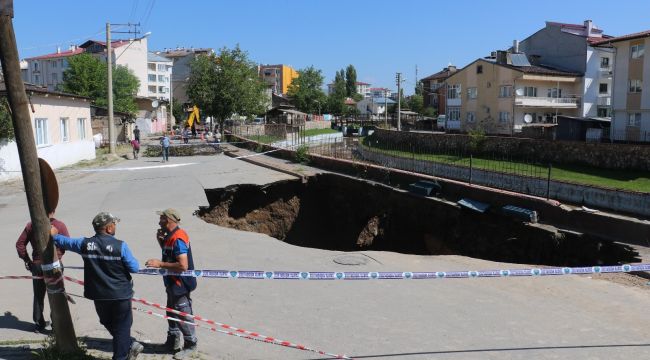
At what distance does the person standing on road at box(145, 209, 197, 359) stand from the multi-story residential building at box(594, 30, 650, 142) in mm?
32469

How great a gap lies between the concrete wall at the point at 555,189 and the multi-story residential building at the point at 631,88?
640 inches

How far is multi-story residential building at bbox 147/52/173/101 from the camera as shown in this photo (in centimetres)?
10341

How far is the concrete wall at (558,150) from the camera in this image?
85.7ft

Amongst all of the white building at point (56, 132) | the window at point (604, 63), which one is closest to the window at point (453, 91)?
the window at point (604, 63)

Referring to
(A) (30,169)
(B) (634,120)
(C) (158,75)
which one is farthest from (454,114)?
(C) (158,75)

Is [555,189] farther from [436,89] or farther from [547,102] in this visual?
[436,89]

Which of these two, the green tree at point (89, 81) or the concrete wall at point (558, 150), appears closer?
the concrete wall at point (558, 150)

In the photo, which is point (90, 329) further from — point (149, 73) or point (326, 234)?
point (149, 73)

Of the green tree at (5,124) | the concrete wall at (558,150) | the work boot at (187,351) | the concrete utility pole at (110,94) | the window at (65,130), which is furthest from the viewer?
the concrete utility pole at (110,94)

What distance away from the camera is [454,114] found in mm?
58844

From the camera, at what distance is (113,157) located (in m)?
29.6

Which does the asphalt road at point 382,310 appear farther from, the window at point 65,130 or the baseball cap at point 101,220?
the window at point 65,130

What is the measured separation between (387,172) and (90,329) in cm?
1491

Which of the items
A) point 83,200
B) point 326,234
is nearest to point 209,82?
point 326,234
